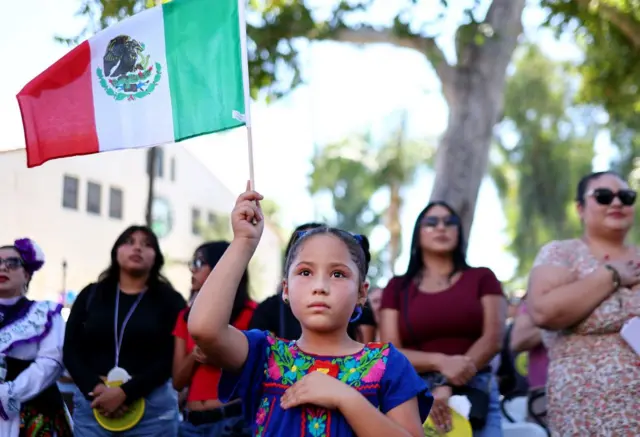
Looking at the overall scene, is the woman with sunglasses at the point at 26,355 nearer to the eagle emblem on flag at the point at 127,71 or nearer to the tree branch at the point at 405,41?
the eagle emblem on flag at the point at 127,71

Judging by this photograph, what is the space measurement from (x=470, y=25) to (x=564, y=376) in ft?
14.3

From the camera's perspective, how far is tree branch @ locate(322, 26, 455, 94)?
8.84 meters

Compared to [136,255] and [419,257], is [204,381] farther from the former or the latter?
[419,257]

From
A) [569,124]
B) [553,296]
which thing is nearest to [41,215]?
[553,296]

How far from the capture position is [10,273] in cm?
484

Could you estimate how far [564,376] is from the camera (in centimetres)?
428

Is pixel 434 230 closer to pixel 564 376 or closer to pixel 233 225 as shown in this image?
pixel 564 376

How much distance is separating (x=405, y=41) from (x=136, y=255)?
15.3ft

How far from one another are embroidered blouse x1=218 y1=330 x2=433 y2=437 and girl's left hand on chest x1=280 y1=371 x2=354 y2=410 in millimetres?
74

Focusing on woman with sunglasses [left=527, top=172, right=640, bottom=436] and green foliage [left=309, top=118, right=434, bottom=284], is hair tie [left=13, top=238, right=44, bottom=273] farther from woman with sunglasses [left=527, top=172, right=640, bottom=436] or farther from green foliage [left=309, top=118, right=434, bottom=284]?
green foliage [left=309, top=118, right=434, bottom=284]

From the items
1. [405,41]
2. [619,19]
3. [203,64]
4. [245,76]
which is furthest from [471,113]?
[245,76]

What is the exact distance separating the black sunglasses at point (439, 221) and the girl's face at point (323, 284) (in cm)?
213

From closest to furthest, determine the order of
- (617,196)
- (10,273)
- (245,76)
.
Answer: (245,76), (617,196), (10,273)

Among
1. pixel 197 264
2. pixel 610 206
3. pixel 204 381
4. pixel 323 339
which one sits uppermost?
pixel 610 206
